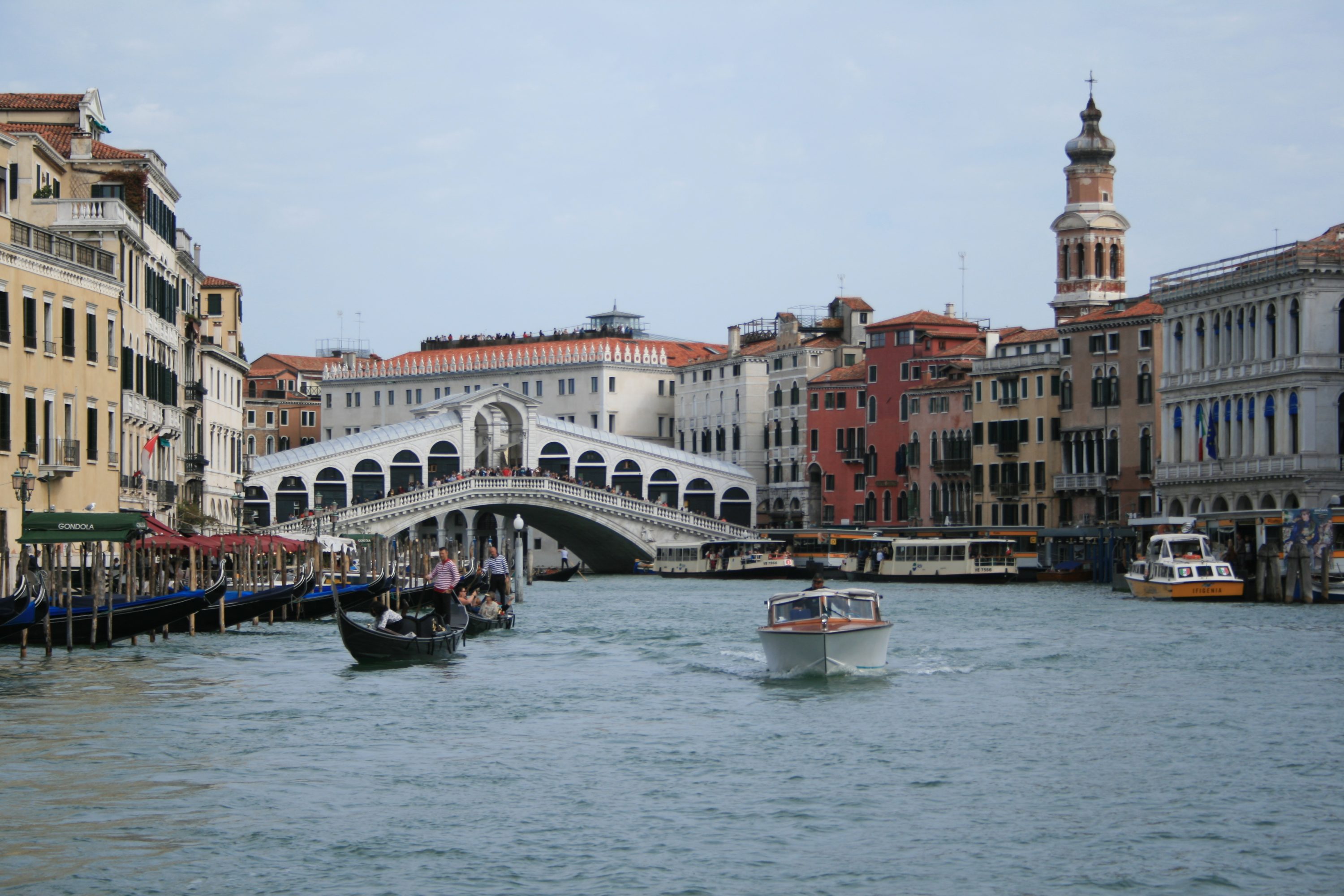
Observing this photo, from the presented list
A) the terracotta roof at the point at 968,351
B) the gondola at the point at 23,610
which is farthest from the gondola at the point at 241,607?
the terracotta roof at the point at 968,351

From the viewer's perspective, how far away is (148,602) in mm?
27656

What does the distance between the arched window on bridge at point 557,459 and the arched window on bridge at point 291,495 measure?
8809 mm

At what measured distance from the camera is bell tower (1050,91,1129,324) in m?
70.2

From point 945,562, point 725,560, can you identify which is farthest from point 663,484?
point 945,562

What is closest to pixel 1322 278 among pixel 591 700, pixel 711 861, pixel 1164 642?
pixel 1164 642

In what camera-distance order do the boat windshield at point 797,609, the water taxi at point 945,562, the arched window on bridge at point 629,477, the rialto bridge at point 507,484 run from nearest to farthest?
the boat windshield at point 797,609, the water taxi at point 945,562, the rialto bridge at point 507,484, the arched window on bridge at point 629,477

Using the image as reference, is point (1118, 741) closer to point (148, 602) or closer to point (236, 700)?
point (236, 700)

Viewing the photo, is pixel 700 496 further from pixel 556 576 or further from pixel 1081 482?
pixel 1081 482

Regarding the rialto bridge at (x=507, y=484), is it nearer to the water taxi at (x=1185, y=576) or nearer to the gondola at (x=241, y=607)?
the water taxi at (x=1185, y=576)

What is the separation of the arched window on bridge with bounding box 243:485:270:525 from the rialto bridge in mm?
39

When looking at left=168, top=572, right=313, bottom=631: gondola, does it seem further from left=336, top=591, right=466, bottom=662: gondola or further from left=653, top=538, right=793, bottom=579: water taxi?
left=653, top=538, right=793, bottom=579: water taxi

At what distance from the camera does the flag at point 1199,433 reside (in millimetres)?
52469

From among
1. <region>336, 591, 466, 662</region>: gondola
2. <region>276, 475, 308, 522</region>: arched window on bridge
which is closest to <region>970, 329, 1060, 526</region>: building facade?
<region>276, 475, 308, 522</region>: arched window on bridge

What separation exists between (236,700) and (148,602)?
19.7 ft
